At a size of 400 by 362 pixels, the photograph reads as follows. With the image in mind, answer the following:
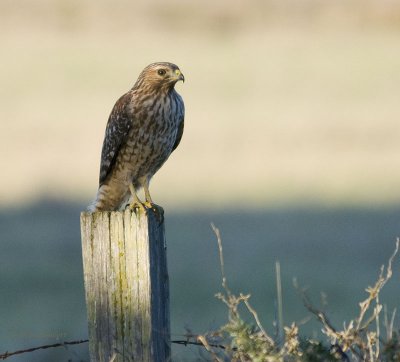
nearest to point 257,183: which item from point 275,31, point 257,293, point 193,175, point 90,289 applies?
point 193,175

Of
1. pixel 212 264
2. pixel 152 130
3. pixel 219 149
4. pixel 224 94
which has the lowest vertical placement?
pixel 152 130

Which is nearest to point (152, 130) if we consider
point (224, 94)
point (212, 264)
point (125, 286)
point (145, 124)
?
point (145, 124)

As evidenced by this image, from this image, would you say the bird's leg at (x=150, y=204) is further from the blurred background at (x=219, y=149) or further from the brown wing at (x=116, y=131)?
the blurred background at (x=219, y=149)

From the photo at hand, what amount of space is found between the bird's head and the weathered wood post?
91.7 inches

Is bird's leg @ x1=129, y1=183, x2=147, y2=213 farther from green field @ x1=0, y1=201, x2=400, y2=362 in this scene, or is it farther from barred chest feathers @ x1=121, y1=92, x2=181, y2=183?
green field @ x1=0, y1=201, x2=400, y2=362

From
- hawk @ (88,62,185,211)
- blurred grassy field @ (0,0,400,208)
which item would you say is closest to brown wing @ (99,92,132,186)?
hawk @ (88,62,185,211)

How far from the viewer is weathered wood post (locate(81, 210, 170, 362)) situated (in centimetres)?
453

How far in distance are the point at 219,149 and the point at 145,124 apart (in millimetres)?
14497

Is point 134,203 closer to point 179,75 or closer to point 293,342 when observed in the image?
point 179,75

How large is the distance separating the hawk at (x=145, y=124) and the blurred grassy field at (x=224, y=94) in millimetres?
9409

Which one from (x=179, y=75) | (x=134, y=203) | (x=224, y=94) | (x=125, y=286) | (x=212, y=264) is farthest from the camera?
(x=224, y=94)

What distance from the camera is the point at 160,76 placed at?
271 inches

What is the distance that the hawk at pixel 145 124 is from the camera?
269 inches

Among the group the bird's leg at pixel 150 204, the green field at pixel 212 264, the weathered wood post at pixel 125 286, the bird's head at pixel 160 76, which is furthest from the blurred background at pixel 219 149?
the bird's head at pixel 160 76
